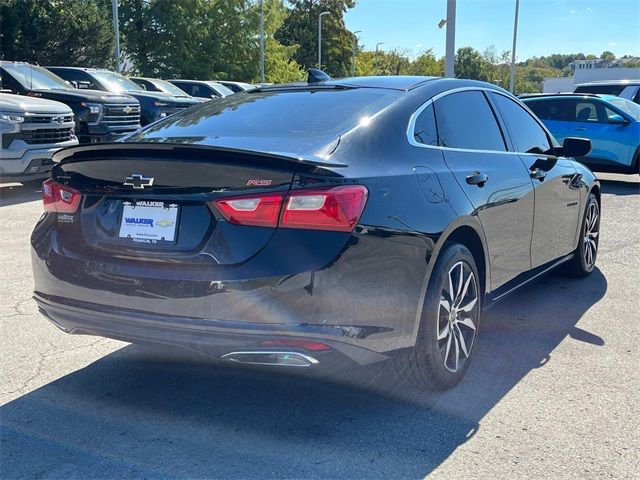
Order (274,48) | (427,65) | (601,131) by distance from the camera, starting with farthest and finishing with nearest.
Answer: (427,65), (274,48), (601,131)

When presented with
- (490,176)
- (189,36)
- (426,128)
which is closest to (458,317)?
(490,176)

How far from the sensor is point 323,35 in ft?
220

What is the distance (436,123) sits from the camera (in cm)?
391

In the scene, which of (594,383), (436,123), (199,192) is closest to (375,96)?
(436,123)

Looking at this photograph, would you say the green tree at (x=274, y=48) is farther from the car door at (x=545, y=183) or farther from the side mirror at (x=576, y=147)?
the car door at (x=545, y=183)

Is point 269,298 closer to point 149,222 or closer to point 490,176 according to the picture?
point 149,222

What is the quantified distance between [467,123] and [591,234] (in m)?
2.48

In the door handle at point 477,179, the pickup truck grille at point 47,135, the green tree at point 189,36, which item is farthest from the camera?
the green tree at point 189,36

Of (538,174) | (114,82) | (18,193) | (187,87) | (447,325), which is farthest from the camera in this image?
(187,87)

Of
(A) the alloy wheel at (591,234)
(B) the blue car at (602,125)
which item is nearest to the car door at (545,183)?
(A) the alloy wheel at (591,234)

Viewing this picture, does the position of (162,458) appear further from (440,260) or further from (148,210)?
(440,260)

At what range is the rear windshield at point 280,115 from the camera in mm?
3566

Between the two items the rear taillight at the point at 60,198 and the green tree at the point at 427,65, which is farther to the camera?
the green tree at the point at 427,65

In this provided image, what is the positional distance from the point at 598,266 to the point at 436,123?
3.51 m
